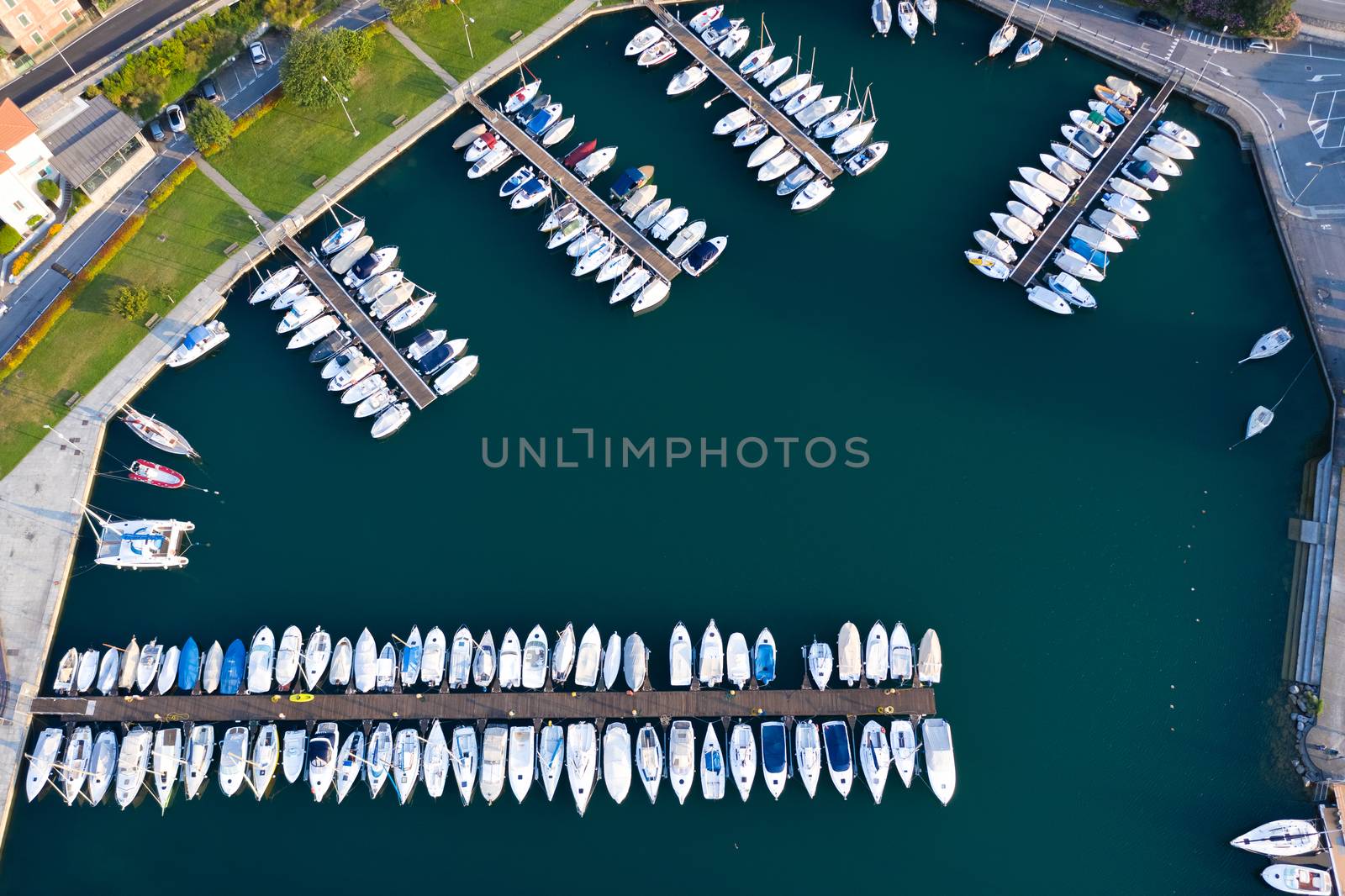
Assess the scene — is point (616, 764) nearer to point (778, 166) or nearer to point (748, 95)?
point (778, 166)

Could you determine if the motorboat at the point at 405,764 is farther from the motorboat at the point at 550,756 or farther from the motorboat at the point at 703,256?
the motorboat at the point at 703,256

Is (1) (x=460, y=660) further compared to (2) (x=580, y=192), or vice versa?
(2) (x=580, y=192)

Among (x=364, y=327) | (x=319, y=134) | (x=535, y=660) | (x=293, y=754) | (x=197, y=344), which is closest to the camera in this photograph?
(x=293, y=754)

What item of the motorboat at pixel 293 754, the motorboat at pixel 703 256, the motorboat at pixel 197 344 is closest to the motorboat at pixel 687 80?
the motorboat at pixel 703 256

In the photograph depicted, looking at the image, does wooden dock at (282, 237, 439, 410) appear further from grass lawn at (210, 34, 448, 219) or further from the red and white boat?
the red and white boat

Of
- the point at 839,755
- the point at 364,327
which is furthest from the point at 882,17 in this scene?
the point at 839,755

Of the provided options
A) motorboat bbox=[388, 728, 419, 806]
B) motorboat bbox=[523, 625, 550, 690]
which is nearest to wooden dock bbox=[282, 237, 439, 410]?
motorboat bbox=[523, 625, 550, 690]

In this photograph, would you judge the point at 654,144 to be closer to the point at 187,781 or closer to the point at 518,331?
the point at 518,331
